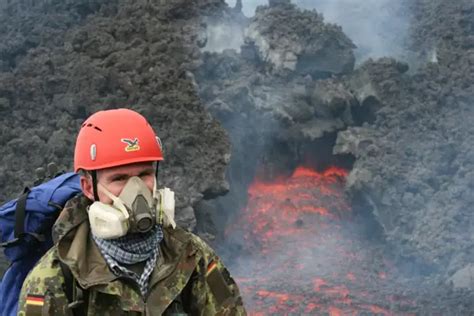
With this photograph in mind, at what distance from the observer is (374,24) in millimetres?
26891

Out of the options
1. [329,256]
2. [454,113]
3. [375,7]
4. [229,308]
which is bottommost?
[329,256]

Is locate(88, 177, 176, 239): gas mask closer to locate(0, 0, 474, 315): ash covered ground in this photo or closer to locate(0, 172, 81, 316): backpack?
locate(0, 172, 81, 316): backpack

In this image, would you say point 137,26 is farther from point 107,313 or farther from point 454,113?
point 107,313

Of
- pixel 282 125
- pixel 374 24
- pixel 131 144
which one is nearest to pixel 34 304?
pixel 131 144

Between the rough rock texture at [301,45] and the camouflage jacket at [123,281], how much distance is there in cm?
1929

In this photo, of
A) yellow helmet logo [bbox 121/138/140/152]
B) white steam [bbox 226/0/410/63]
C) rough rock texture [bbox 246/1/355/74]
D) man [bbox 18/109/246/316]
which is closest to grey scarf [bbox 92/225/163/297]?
man [bbox 18/109/246/316]

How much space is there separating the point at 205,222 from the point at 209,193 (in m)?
0.92

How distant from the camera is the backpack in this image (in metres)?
2.99

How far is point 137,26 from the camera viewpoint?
58.4ft

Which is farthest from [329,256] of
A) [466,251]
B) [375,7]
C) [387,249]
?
[375,7]

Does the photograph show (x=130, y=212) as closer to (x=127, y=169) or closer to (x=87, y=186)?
(x=127, y=169)

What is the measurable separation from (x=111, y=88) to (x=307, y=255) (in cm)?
734

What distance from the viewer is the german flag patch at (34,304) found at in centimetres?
244

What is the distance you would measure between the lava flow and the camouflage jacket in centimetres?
1151
